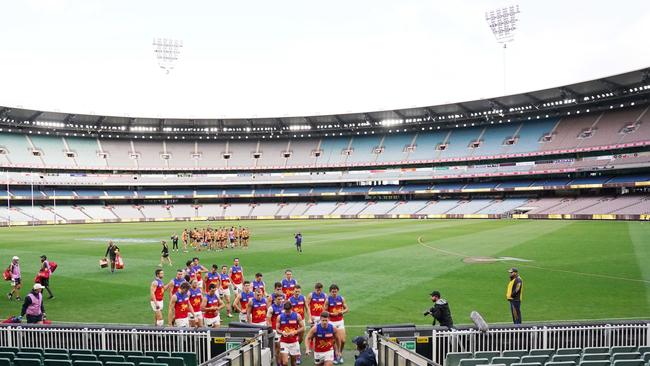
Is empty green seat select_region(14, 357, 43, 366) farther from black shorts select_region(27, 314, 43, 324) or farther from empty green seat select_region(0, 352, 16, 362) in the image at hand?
black shorts select_region(27, 314, 43, 324)

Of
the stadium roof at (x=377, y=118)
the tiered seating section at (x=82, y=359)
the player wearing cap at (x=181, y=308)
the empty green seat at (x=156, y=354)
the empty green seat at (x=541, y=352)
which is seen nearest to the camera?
the tiered seating section at (x=82, y=359)

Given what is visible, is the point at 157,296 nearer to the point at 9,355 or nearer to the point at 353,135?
the point at 9,355

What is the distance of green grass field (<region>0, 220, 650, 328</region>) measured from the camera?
15430 mm

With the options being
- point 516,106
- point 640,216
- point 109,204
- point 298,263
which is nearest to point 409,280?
point 298,263

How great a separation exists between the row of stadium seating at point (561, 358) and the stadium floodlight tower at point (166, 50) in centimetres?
9753

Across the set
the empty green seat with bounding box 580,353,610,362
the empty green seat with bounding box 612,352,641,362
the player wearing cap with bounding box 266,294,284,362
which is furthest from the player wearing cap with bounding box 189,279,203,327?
the empty green seat with bounding box 612,352,641,362

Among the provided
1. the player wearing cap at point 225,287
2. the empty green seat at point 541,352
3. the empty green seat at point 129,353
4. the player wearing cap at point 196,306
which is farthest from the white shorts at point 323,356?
the player wearing cap at point 225,287

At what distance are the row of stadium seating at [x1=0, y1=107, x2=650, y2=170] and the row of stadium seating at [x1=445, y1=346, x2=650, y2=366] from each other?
6711 centimetres

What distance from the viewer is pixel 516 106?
74.5m

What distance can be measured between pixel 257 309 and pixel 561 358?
7.05 metres

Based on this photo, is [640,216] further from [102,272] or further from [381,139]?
[102,272]

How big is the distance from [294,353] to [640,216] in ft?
195

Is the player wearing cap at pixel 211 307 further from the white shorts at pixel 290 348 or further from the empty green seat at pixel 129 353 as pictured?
the white shorts at pixel 290 348

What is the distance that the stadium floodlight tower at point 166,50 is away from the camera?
93.9 metres
